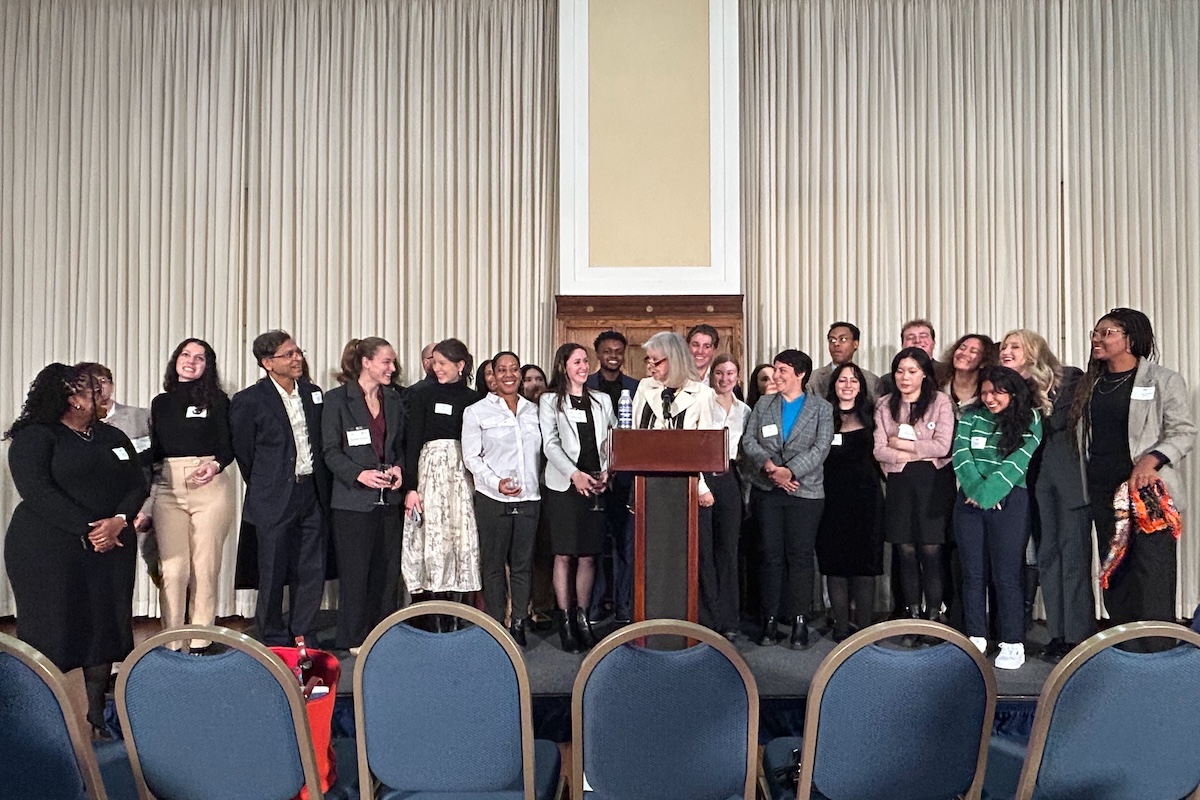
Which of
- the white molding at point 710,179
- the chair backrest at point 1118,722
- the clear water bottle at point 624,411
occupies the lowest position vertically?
the chair backrest at point 1118,722

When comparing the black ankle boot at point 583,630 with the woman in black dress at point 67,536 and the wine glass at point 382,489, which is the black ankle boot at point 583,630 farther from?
the woman in black dress at point 67,536

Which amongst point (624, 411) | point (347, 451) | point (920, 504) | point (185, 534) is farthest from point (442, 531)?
point (920, 504)

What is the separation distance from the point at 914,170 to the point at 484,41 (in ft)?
8.89

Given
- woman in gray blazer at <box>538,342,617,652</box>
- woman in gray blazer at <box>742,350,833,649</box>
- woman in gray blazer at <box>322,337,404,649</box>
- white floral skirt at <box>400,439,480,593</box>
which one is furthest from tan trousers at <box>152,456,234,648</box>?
woman in gray blazer at <box>742,350,833,649</box>

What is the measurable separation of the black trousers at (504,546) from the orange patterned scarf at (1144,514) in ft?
8.00

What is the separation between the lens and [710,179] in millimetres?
5270

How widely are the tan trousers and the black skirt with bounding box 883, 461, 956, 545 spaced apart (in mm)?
2963

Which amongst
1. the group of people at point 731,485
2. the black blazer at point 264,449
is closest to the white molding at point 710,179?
the group of people at point 731,485

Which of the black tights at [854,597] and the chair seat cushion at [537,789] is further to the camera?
the black tights at [854,597]

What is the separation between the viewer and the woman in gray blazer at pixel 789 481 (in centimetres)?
390

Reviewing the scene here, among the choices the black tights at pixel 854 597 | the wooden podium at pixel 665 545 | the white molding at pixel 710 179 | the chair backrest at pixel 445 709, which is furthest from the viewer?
the white molding at pixel 710 179

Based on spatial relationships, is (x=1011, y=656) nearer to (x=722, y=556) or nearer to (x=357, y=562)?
(x=722, y=556)

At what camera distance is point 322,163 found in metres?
5.46

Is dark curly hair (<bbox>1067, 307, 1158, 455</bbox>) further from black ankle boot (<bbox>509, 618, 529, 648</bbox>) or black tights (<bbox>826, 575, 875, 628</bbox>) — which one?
black ankle boot (<bbox>509, 618, 529, 648</bbox>)
